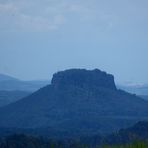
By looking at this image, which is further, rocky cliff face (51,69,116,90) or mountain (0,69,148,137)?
rocky cliff face (51,69,116,90)

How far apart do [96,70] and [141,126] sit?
321 ft

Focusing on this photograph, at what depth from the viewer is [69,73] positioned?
17838 centimetres

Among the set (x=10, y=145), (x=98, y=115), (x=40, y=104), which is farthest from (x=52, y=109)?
(x=10, y=145)

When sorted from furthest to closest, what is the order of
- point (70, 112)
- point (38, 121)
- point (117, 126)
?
point (70, 112)
point (38, 121)
point (117, 126)

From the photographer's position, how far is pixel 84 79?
176 m

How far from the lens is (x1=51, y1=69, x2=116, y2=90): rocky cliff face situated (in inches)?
6816

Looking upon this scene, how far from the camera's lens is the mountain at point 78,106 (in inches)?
5679

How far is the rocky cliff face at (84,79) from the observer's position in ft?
568

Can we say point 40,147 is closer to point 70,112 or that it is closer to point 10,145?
point 10,145

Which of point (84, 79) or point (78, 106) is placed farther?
point (84, 79)

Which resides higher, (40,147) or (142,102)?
(142,102)

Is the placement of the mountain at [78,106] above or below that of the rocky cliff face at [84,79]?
below

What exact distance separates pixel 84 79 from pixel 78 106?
15.7 m

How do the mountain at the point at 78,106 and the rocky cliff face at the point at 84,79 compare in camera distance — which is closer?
the mountain at the point at 78,106
